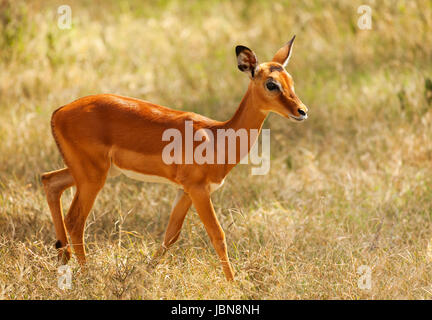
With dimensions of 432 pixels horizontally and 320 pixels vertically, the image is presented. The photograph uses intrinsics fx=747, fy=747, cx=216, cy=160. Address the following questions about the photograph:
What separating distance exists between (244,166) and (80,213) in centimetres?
233

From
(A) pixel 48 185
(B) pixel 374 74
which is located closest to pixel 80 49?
(B) pixel 374 74

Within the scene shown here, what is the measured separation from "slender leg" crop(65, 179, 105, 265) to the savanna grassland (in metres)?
0.07

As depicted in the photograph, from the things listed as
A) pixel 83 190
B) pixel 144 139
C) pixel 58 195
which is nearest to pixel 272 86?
pixel 144 139

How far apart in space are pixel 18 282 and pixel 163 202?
6.32 feet

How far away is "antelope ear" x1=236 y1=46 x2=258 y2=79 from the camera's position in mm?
4762

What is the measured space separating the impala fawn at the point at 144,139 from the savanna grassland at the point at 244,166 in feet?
0.80

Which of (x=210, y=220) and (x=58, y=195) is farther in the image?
(x=58, y=195)

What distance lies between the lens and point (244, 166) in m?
7.06

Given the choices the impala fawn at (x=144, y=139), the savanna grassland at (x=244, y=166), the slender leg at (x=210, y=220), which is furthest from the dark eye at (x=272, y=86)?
the savanna grassland at (x=244, y=166)

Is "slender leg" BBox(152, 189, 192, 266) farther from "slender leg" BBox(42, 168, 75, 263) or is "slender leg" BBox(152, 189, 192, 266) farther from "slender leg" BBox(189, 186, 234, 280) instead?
"slender leg" BBox(42, 168, 75, 263)

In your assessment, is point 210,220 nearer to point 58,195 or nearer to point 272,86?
point 272,86

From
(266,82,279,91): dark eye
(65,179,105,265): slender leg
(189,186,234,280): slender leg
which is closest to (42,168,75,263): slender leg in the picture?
(65,179,105,265): slender leg

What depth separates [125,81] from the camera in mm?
9102
